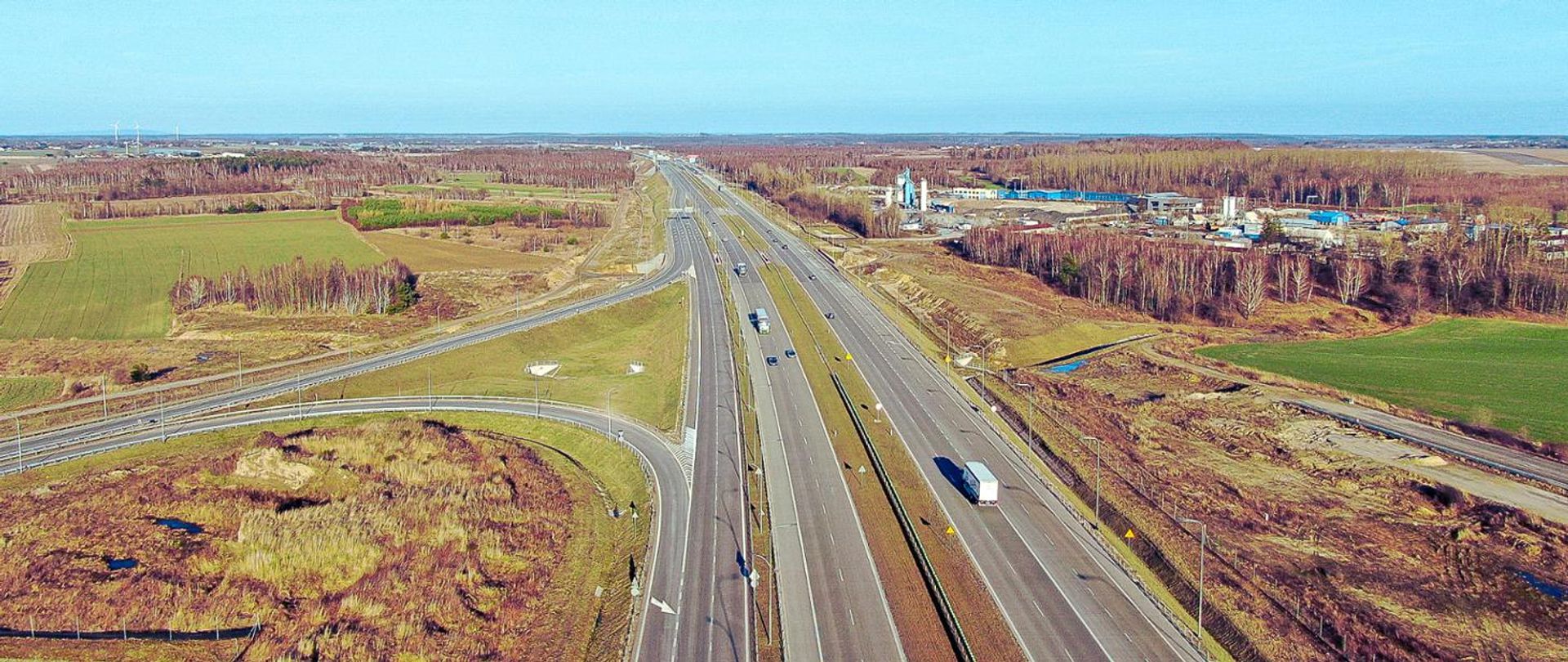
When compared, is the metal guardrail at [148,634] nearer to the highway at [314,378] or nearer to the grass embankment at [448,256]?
the highway at [314,378]

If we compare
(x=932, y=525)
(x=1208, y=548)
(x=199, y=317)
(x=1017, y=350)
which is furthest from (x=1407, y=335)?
(x=199, y=317)

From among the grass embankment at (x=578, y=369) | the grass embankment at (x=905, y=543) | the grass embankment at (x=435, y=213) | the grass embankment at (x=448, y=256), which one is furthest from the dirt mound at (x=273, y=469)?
the grass embankment at (x=435, y=213)

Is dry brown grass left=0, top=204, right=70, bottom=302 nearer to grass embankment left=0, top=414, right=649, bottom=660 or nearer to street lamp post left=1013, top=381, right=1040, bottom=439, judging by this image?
grass embankment left=0, top=414, right=649, bottom=660

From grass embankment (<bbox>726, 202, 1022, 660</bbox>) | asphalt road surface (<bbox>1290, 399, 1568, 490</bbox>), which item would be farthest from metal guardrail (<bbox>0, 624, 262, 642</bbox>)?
asphalt road surface (<bbox>1290, 399, 1568, 490</bbox>)

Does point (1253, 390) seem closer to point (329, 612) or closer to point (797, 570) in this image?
point (797, 570)

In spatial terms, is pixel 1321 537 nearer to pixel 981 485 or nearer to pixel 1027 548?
pixel 1027 548

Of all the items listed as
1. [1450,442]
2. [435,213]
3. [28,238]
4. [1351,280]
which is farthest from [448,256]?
[1450,442]
